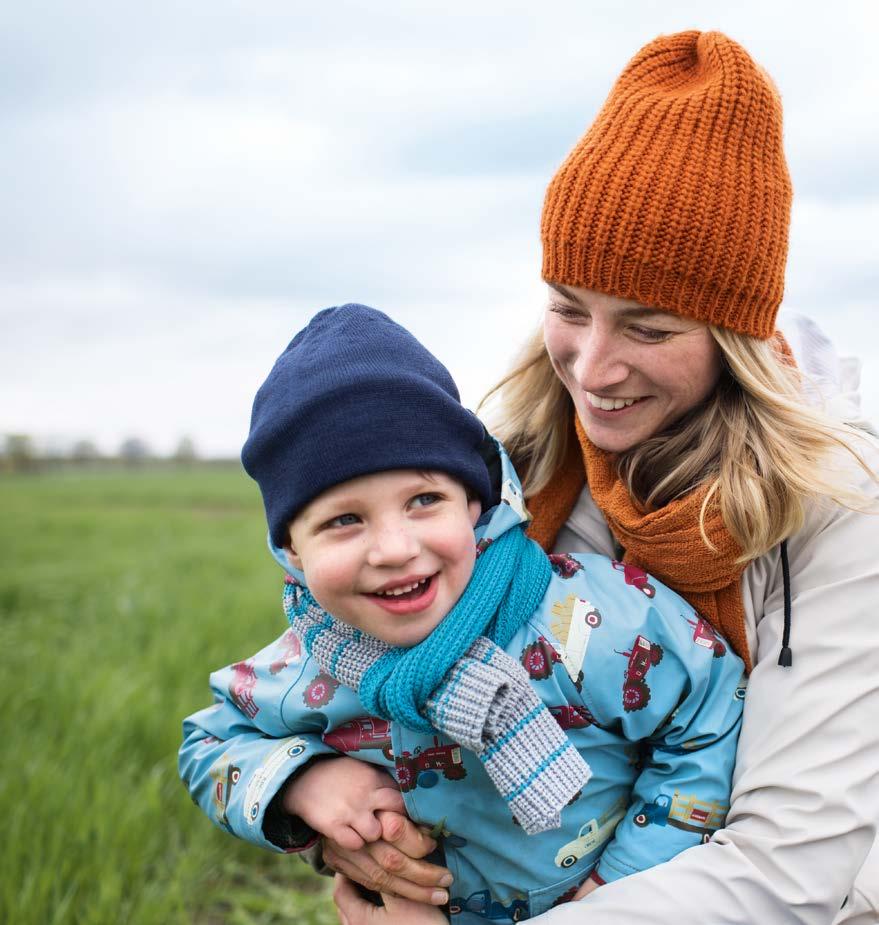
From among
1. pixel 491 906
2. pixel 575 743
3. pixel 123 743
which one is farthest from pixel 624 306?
pixel 123 743

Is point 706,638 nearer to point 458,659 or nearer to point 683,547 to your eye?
point 683,547

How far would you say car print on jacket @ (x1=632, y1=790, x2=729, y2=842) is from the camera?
1.75m

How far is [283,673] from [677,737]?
0.77 meters

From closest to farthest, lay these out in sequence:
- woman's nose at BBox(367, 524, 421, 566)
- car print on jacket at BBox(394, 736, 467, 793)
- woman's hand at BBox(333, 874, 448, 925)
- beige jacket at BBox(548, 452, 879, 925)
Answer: woman's nose at BBox(367, 524, 421, 566)
beige jacket at BBox(548, 452, 879, 925)
car print on jacket at BBox(394, 736, 467, 793)
woman's hand at BBox(333, 874, 448, 925)

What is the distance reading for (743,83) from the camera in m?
1.85

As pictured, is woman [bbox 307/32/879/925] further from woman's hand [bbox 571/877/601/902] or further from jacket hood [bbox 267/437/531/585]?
jacket hood [bbox 267/437/531/585]

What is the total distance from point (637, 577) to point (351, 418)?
648mm

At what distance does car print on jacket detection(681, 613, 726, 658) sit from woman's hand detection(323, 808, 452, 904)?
2.09 feet

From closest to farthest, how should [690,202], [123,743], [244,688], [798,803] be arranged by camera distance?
[798,803]
[690,202]
[244,688]
[123,743]

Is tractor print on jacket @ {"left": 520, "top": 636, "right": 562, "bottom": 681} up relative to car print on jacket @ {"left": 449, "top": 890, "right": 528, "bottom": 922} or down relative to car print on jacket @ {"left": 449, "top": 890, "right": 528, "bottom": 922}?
up

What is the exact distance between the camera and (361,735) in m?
1.88

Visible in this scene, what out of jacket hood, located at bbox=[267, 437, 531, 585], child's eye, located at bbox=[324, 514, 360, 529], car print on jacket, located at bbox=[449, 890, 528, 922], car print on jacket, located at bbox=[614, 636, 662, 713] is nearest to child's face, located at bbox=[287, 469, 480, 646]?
child's eye, located at bbox=[324, 514, 360, 529]

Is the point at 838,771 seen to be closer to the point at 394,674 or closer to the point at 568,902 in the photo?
the point at 568,902

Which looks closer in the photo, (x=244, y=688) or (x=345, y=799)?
(x=345, y=799)
